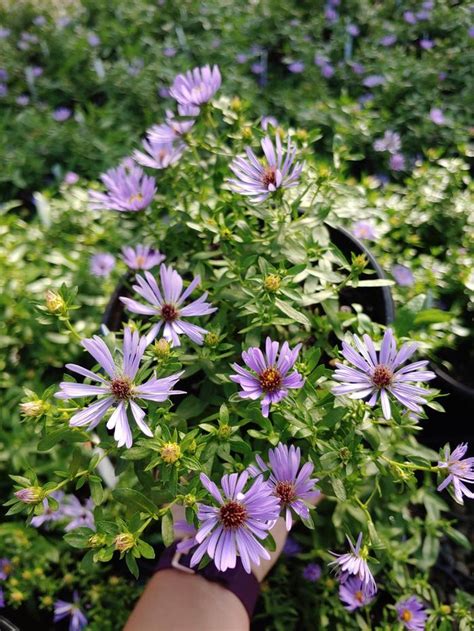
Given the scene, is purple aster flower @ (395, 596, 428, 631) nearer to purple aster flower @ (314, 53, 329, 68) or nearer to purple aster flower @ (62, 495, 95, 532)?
purple aster flower @ (62, 495, 95, 532)

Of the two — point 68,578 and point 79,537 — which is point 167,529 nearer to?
point 79,537

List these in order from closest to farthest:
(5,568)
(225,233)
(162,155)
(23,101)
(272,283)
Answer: (272,283) → (225,233) → (162,155) → (5,568) → (23,101)

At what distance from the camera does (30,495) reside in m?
0.60

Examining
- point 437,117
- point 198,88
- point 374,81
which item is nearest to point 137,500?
point 198,88

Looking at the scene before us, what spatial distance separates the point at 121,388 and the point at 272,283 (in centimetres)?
23

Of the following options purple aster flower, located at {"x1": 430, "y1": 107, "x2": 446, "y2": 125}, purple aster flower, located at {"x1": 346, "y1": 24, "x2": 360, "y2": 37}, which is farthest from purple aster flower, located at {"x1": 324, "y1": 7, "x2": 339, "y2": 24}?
purple aster flower, located at {"x1": 430, "y1": 107, "x2": 446, "y2": 125}

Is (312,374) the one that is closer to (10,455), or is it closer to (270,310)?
(270,310)

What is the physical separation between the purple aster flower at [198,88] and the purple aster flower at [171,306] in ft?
1.03

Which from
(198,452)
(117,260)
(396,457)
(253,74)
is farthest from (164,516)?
(253,74)

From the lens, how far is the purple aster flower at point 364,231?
1076 millimetres

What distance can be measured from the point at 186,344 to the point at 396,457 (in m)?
0.37

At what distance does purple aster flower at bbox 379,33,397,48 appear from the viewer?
6.72ft

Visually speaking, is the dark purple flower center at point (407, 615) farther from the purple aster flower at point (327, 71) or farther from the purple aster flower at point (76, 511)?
the purple aster flower at point (327, 71)

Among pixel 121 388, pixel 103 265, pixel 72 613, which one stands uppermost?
pixel 121 388
